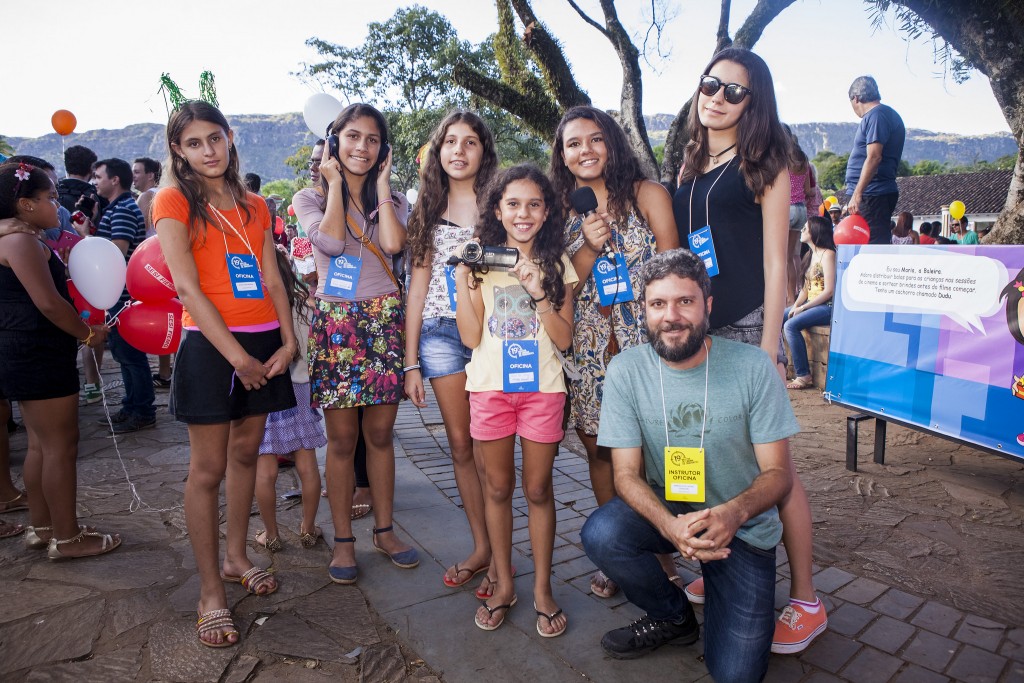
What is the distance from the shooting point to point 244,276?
8.63 ft

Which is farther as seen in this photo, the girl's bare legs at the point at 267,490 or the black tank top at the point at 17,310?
the girl's bare legs at the point at 267,490

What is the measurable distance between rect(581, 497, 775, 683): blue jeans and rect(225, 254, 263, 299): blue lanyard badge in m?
1.69

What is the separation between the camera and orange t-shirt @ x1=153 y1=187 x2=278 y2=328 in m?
2.47

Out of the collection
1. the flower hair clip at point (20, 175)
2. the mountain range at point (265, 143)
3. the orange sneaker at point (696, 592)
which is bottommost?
the orange sneaker at point (696, 592)

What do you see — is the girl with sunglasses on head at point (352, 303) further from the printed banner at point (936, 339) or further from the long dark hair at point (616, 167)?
the printed banner at point (936, 339)

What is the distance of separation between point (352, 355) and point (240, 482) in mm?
755

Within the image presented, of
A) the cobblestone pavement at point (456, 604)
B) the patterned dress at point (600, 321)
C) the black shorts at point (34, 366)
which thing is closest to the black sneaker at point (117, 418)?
the cobblestone pavement at point (456, 604)

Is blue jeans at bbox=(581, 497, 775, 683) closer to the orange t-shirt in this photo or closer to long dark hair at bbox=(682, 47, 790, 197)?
long dark hair at bbox=(682, 47, 790, 197)

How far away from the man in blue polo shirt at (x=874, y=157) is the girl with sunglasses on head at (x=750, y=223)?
3.84 meters

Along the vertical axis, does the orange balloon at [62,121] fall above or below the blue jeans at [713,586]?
above

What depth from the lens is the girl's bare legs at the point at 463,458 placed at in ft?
9.32

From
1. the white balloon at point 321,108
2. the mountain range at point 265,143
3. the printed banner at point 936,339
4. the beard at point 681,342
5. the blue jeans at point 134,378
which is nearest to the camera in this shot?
the beard at point 681,342

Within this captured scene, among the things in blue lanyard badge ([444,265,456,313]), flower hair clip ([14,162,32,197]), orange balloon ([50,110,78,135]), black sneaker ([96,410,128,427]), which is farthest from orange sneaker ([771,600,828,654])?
orange balloon ([50,110,78,135])

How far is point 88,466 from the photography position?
Result: 473cm
